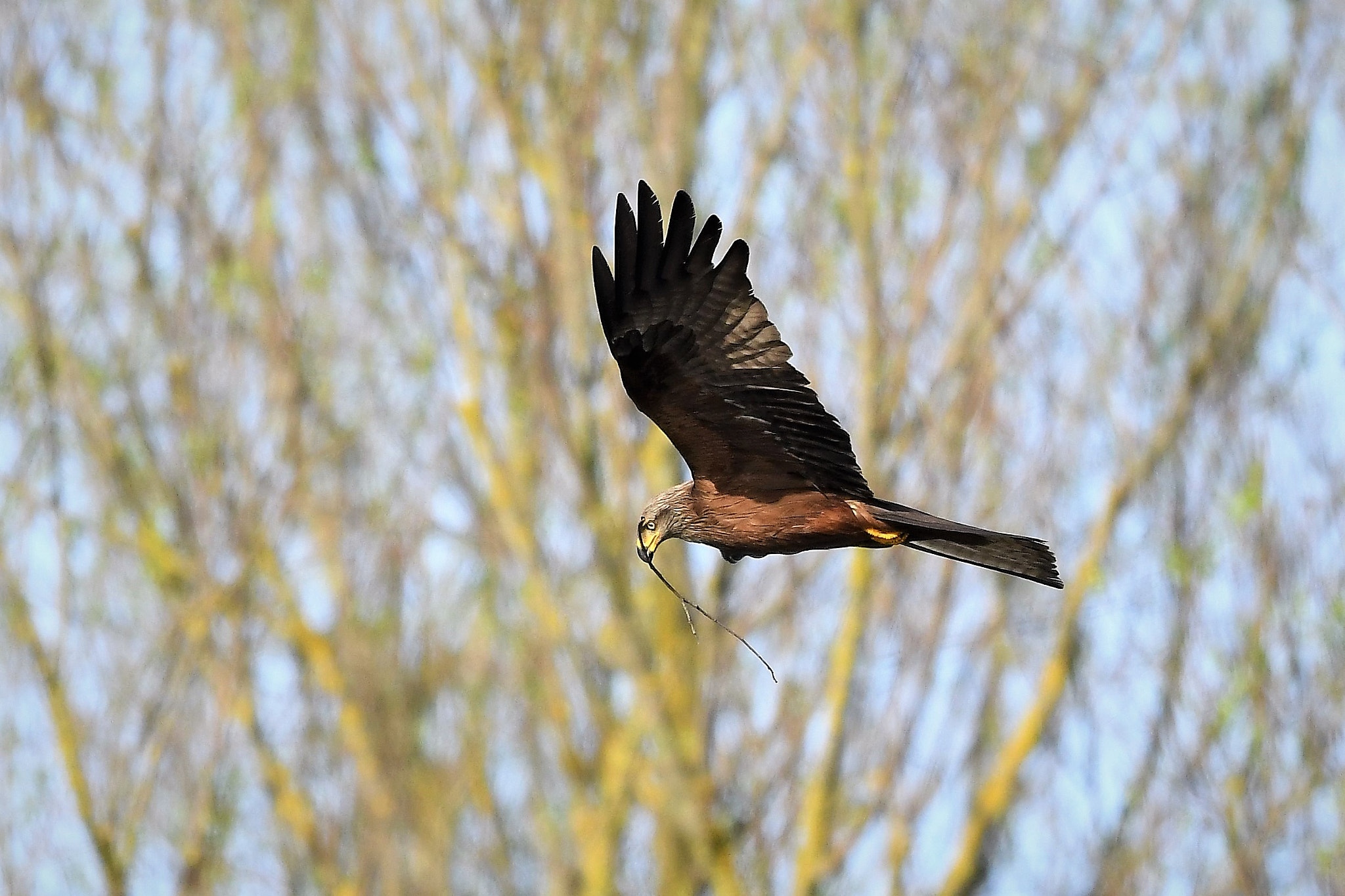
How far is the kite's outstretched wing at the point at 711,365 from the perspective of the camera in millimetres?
4191

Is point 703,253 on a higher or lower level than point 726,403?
higher

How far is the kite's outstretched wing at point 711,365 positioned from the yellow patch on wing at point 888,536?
9 centimetres

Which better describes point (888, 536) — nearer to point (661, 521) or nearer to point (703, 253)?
point (661, 521)

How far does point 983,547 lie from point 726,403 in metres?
0.79

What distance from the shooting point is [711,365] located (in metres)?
4.22

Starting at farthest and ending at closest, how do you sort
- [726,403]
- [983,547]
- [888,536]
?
[983,547], [888,536], [726,403]

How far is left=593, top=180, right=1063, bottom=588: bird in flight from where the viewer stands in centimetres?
419

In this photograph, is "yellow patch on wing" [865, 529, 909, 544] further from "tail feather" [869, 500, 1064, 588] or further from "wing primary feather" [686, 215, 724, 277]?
"wing primary feather" [686, 215, 724, 277]

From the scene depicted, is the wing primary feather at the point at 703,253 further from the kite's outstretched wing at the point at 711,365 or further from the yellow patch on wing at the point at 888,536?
the yellow patch on wing at the point at 888,536

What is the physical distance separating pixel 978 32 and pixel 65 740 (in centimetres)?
605

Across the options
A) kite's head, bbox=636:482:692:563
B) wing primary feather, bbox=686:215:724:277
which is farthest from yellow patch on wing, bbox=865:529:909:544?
wing primary feather, bbox=686:215:724:277

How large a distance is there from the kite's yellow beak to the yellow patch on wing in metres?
0.52

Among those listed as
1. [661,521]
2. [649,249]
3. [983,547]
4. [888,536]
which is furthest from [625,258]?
[983,547]

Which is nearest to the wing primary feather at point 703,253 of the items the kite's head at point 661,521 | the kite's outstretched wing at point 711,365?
the kite's outstretched wing at point 711,365
